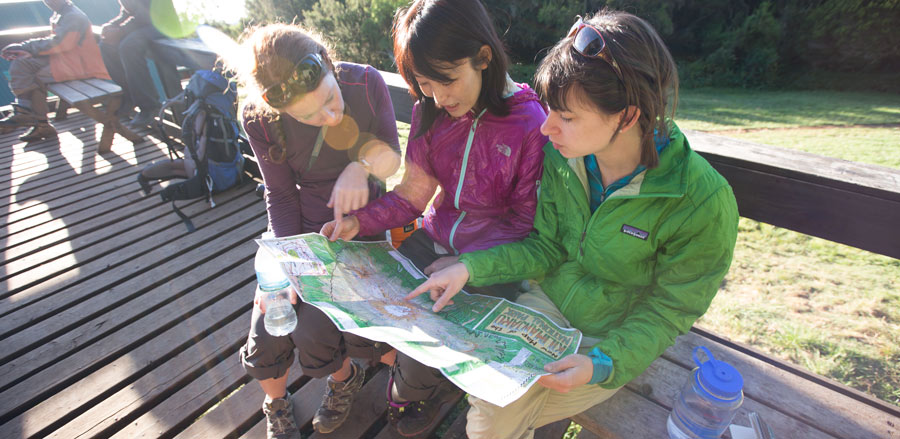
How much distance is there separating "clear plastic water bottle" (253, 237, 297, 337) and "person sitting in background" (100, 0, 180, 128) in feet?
17.1

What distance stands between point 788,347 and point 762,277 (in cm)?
82

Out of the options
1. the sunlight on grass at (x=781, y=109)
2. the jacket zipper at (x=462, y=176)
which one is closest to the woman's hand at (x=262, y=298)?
the jacket zipper at (x=462, y=176)

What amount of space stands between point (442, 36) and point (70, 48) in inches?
263

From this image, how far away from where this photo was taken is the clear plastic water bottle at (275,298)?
5.29ft

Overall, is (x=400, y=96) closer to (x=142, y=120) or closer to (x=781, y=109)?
(x=142, y=120)

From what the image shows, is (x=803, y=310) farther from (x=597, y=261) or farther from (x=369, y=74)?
(x=369, y=74)

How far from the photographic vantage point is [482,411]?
4.46 ft

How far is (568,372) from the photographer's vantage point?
48.3 inches

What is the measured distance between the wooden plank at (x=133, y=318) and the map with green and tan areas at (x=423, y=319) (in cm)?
138

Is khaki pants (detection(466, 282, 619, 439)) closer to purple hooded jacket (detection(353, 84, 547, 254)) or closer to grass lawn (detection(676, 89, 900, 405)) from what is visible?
purple hooded jacket (detection(353, 84, 547, 254))

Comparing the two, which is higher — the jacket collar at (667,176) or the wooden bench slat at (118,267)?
the jacket collar at (667,176)

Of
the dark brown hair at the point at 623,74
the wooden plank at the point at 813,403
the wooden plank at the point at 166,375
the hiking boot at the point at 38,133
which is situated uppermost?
the dark brown hair at the point at 623,74

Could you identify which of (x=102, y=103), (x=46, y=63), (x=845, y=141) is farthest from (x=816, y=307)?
(x=46, y=63)

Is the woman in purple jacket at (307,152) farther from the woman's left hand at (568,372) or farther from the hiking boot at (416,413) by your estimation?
the woman's left hand at (568,372)
